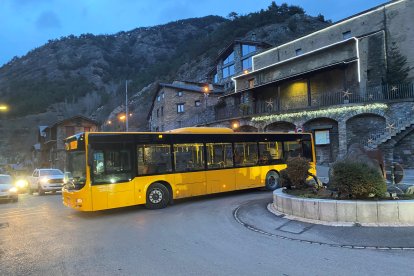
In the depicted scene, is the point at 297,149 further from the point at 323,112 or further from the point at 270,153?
the point at 323,112

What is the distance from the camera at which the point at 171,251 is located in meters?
6.56

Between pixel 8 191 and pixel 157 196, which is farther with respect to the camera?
pixel 8 191

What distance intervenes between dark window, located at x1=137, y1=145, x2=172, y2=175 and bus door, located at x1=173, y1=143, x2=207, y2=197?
38 centimetres

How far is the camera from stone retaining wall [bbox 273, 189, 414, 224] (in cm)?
776

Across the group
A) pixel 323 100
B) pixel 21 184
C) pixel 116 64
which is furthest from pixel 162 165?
pixel 116 64

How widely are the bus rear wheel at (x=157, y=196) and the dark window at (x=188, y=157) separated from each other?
101 cm

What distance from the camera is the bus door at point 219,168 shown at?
13875 millimetres

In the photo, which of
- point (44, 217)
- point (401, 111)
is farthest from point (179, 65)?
point (44, 217)

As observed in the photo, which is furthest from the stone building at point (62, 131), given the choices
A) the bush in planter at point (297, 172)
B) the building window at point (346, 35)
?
the bush in planter at point (297, 172)

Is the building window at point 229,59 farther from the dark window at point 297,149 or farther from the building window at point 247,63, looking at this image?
the dark window at point 297,149

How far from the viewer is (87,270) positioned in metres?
5.56

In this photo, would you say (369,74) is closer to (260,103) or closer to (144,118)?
(260,103)

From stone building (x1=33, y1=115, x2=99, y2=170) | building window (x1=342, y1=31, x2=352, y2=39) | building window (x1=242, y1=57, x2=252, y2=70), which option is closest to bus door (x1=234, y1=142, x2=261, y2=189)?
building window (x1=342, y1=31, x2=352, y2=39)

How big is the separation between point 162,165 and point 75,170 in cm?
310
